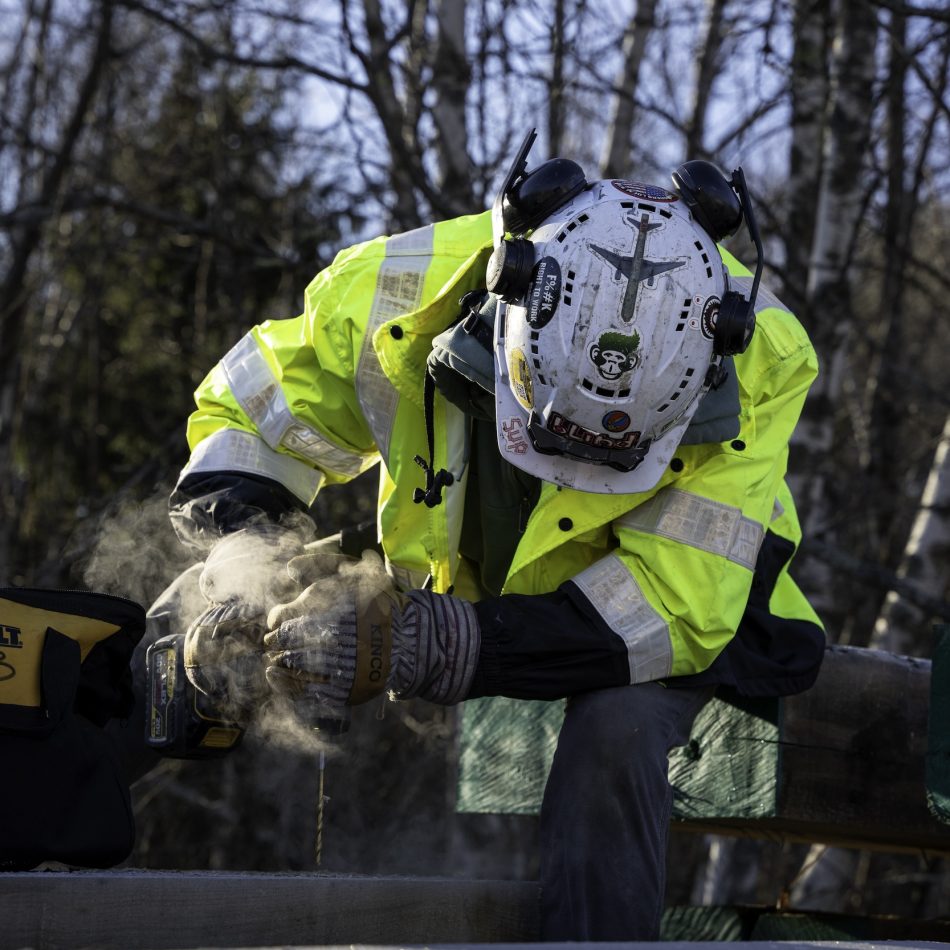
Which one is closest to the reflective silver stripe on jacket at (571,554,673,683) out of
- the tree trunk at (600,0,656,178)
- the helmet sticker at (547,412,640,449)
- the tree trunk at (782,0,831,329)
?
the helmet sticker at (547,412,640,449)

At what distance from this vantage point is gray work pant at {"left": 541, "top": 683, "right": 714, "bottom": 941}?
9.02 ft

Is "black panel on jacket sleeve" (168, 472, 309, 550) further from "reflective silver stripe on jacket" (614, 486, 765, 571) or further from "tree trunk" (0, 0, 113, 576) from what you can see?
"tree trunk" (0, 0, 113, 576)

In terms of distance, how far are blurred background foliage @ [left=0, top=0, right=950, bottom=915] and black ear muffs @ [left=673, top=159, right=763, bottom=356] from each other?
1.41 m

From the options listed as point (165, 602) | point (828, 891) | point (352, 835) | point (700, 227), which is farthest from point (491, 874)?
point (700, 227)

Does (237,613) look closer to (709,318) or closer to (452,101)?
(709,318)

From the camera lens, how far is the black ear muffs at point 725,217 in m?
2.89

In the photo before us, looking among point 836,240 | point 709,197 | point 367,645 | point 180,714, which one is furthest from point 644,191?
point 836,240

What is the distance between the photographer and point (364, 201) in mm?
7125

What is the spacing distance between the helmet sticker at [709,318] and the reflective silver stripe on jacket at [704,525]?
385 millimetres

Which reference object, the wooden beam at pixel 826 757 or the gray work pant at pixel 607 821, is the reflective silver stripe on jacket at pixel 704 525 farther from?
the wooden beam at pixel 826 757

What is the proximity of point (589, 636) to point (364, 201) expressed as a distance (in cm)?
466

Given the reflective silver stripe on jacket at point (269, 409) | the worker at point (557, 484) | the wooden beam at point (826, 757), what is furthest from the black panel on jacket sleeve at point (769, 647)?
the reflective silver stripe on jacket at point (269, 409)

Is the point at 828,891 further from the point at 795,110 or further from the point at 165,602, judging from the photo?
the point at 165,602

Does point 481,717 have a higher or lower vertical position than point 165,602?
lower
